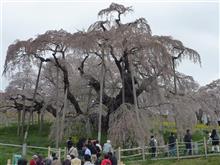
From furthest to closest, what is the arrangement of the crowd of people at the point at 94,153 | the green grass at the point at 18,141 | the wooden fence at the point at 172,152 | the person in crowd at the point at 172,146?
1. the green grass at the point at 18,141
2. the person in crowd at the point at 172,146
3. the wooden fence at the point at 172,152
4. the crowd of people at the point at 94,153

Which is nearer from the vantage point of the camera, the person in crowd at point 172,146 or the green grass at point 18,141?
the person in crowd at point 172,146

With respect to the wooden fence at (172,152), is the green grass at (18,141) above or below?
above

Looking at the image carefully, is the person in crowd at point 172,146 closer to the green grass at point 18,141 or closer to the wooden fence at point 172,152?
the wooden fence at point 172,152

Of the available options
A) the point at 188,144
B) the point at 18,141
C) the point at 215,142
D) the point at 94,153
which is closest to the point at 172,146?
the point at 188,144

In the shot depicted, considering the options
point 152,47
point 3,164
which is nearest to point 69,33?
A: point 152,47

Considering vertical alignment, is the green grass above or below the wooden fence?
above

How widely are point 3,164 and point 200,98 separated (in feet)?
62.0

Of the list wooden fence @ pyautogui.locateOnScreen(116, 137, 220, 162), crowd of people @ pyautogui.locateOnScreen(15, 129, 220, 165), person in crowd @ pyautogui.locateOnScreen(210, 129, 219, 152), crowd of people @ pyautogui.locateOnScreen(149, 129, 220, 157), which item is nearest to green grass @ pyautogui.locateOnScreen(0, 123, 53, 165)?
crowd of people @ pyautogui.locateOnScreen(15, 129, 220, 165)

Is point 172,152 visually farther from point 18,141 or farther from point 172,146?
point 18,141

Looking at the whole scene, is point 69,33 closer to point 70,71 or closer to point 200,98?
point 70,71

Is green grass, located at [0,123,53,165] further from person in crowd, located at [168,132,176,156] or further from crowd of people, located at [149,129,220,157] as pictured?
person in crowd, located at [168,132,176,156]

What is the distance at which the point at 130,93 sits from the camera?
31219mm

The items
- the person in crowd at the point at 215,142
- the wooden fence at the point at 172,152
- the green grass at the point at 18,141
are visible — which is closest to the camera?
the wooden fence at the point at 172,152

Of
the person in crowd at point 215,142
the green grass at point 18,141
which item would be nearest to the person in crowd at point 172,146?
the person in crowd at point 215,142
